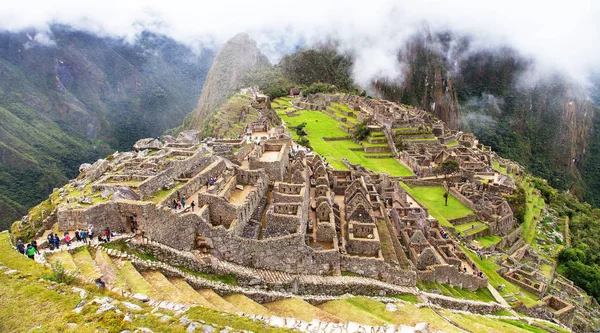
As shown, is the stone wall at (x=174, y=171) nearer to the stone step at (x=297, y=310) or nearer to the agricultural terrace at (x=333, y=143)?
the stone step at (x=297, y=310)

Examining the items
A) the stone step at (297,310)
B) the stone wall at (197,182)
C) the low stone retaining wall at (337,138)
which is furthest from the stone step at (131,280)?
the low stone retaining wall at (337,138)

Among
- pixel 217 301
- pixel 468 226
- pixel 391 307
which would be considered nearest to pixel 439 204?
pixel 468 226

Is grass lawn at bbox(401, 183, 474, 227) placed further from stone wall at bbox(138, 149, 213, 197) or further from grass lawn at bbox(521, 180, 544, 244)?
stone wall at bbox(138, 149, 213, 197)

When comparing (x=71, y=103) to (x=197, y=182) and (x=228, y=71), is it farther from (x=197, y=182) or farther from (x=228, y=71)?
(x=197, y=182)

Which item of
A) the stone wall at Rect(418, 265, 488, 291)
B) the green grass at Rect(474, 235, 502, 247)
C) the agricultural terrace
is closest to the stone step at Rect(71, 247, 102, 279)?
the stone wall at Rect(418, 265, 488, 291)

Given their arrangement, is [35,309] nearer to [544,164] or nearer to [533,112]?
[544,164]

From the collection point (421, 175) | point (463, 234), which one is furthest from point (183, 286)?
point (421, 175)

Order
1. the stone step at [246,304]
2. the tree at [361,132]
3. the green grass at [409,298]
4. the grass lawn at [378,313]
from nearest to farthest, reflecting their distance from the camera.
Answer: the stone step at [246,304] → the grass lawn at [378,313] → the green grass at [409,298] → the tree at [361,132]
